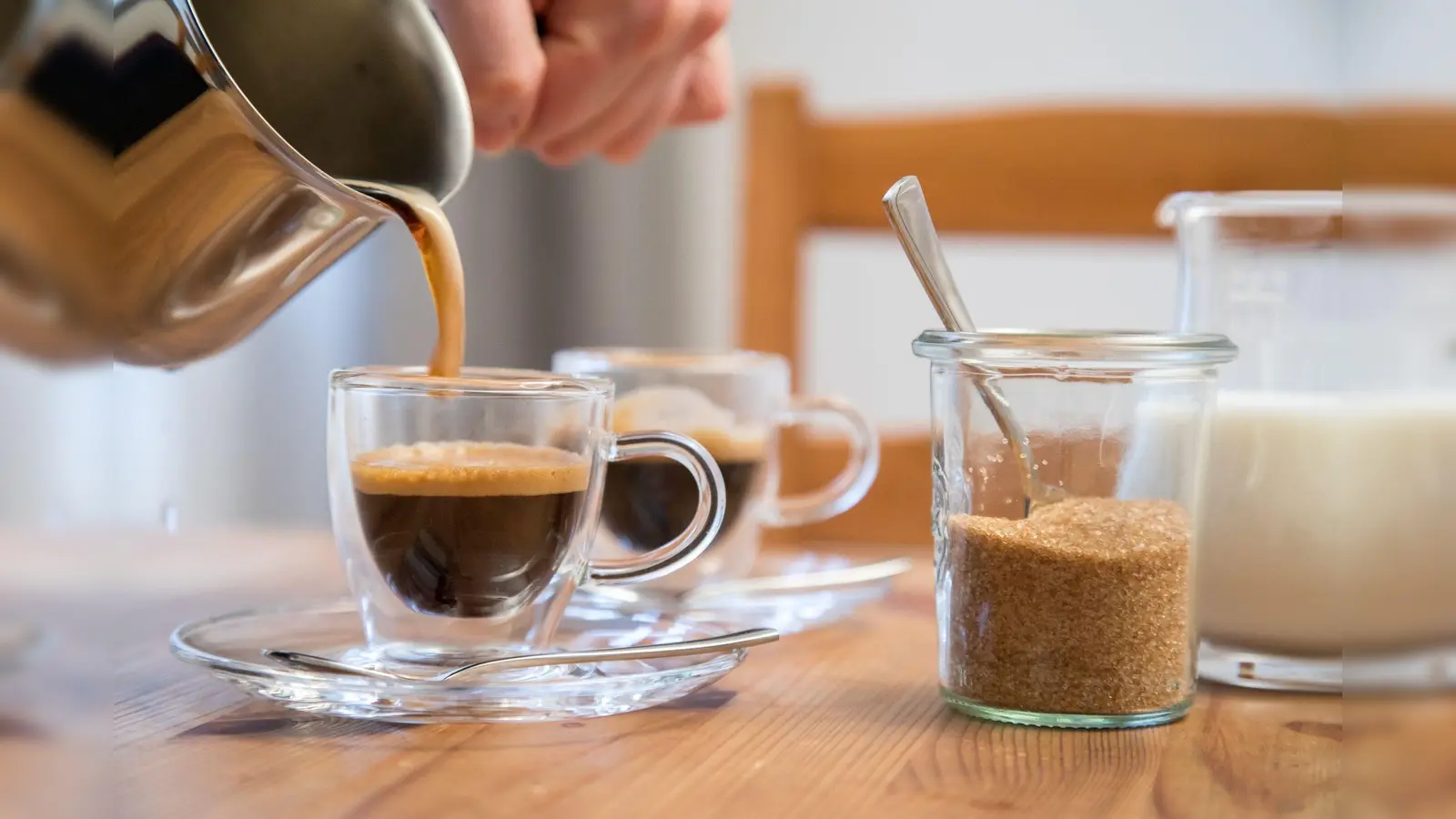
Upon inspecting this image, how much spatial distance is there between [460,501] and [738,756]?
148 millimetres

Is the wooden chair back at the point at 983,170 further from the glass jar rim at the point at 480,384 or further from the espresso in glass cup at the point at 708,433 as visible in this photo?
the glass jar rim at the point at 480,384

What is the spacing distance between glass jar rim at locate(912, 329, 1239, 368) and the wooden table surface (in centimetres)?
13

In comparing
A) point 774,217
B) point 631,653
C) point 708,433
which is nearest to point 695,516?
point 631,653

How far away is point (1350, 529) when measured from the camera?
531 mm

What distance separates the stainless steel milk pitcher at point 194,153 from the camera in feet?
0.85

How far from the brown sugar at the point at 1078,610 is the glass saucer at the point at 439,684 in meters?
0.10

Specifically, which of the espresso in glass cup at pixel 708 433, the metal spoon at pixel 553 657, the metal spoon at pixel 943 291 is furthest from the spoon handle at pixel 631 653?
the espresso in glass cup at pixel 708 433

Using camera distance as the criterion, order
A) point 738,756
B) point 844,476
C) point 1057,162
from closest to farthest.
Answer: point 738,756 → point 844,476 → point 1057,162

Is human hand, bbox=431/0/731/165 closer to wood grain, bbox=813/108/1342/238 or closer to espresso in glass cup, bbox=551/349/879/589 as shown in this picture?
espresso in glass cup, bbox=551/349/879/589

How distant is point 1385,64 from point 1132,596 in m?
0.26

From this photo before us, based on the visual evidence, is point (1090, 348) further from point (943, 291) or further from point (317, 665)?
point (317, 665)

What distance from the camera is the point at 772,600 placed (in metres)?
0.76

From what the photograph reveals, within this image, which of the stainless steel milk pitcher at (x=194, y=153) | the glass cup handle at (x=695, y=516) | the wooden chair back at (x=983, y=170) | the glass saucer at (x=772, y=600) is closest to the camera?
the stainless steel milk pitcher at (x=194, y=153)

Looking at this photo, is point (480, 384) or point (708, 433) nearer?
point (480, 384)
